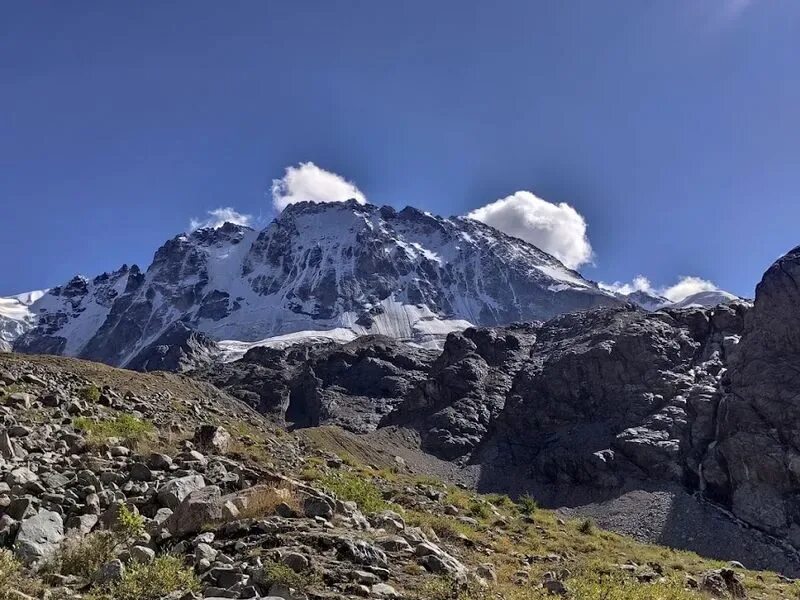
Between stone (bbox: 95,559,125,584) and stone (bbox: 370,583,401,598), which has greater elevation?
stone (bbox: 370,583,401,598)

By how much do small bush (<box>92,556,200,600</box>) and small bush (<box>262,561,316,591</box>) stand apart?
0.84m

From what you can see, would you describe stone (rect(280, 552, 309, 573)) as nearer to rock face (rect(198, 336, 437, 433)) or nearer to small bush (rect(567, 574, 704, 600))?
small bush (rect(567, 574, 704, 600))

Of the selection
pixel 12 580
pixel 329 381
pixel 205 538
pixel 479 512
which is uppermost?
pixel 329 381

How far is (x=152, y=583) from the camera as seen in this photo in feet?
25.8

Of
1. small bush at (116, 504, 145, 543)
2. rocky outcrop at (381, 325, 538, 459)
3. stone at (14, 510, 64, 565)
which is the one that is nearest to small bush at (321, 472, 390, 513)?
small bush at (116, 504, 145, 543)

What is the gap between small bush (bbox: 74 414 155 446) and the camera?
49.2ft

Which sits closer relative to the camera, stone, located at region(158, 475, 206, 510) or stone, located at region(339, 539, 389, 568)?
stone, located at region(339, 539, 389, 568)

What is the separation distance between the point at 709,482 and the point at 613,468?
14.6m

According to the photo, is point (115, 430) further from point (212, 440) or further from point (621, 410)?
point (621, 410)

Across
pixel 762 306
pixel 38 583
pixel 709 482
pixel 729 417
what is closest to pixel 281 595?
pixel 38 583

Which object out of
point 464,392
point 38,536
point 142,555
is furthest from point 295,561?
point 464,392

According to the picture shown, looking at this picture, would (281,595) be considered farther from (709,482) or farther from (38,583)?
(709,482)

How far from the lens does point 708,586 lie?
1706 centimetres

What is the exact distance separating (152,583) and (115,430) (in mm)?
9657
